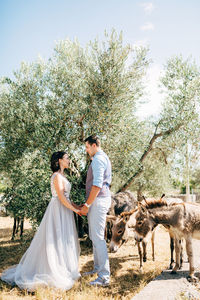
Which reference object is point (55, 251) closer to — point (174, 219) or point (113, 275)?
point (113, 275)

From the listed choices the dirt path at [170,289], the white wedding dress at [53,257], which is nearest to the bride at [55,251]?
the white wedding dress at [53,257]

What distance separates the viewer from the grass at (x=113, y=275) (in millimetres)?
4418

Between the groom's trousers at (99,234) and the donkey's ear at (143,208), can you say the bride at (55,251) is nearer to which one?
the groom's trousers at (99,234)

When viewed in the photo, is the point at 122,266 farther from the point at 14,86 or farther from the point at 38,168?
the point at 14,86

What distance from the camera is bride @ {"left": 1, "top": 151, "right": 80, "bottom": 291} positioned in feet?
15.7

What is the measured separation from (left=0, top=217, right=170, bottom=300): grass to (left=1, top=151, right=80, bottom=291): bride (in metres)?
0.18

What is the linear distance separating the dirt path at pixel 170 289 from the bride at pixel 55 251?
1590 millimetres

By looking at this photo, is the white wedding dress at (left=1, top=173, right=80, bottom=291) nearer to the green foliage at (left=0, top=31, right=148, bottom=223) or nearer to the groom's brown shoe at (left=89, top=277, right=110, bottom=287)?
the groom's brown shoe at (left=89, top=277, right=110, bottom=287)

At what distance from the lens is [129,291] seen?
481 cm

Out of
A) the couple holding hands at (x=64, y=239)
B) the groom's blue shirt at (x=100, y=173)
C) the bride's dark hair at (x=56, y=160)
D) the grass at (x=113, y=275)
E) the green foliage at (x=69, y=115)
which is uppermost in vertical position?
the green foliage at (x=69, y=115)

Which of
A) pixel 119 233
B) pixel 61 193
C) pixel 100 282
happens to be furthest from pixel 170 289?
pixel 61 193

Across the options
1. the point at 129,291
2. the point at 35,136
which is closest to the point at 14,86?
the point at 35,136

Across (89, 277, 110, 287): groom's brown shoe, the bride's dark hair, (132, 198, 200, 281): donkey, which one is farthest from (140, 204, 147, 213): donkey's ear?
the bride's dark hair

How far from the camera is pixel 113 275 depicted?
5.85m
